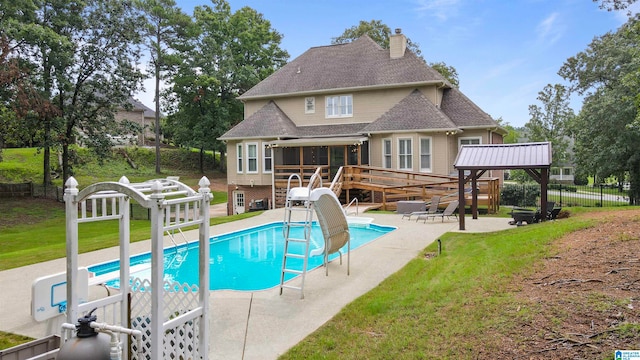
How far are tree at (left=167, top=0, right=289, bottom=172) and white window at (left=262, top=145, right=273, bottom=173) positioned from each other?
14.2 m

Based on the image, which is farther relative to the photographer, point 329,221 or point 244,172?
point 244,172

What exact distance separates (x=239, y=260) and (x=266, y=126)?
1419 centimetres

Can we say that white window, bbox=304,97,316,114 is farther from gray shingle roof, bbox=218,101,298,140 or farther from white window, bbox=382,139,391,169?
white window, bbox=382,139,391,169

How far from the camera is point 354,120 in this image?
84.8ft

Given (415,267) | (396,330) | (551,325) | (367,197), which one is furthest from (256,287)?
(367,197)

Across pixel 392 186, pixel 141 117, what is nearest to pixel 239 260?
pixel 392 186

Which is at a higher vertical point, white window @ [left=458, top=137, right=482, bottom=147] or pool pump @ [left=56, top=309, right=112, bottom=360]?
white window @ [left=458, top=137, right=482, bottom=147]

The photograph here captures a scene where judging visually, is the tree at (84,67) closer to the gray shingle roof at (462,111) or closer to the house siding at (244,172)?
the house siding at (244,172)

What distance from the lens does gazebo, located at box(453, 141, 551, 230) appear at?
532 inches

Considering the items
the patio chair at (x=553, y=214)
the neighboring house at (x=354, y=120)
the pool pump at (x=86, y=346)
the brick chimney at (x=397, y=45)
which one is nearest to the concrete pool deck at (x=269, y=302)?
the pool pump at (x=86, y=346)

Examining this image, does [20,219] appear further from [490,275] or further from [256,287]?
[490,275]

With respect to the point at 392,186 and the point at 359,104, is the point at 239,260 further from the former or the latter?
the point at 359,104

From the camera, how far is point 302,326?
6246mm

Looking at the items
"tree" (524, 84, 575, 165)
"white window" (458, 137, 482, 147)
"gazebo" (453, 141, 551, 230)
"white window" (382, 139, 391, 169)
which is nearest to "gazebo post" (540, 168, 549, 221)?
"gazebo" (453, 141, 551, 230)
